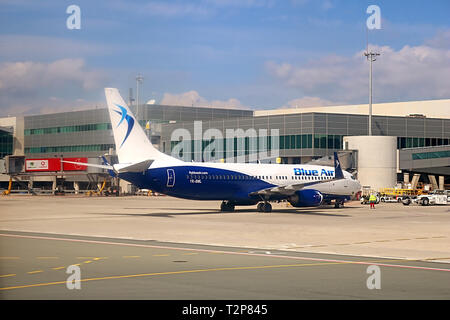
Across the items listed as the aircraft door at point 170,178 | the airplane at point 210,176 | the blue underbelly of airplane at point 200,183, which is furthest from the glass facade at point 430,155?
the aircraft door at point 170,178

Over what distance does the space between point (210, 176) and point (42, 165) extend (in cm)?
7259

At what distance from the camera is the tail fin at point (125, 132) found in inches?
1954

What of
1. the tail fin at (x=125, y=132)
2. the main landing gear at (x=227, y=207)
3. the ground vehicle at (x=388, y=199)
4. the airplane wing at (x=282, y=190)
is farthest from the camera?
the ground vehicle at (x=388, y=199)

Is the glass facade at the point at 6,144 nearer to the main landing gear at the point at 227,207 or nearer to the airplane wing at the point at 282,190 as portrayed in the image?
the main landing gear at the point at 227,207

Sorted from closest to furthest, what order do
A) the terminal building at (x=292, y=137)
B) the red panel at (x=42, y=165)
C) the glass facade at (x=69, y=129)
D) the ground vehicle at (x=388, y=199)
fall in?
1. the ground vehicle at (x=388, y=199)
2. the terminal building at (x=292, y=137)
3. the red panel at (x=42, y=165)
4. the glass facade at (x=69, y=129)

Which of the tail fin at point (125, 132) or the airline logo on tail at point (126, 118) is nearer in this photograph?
the tail fin at point (125, 132)

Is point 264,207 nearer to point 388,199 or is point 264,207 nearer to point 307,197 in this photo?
point 307,197

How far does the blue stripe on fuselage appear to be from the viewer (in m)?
51.2

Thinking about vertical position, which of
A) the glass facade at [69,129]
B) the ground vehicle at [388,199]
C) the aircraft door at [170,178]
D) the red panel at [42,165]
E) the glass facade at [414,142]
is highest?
the glass facade at [69,129]

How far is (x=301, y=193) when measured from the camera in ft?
197

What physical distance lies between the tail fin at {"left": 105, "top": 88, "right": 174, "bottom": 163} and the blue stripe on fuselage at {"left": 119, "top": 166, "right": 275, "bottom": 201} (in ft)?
4.50

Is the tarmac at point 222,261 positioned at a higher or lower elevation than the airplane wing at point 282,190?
lower

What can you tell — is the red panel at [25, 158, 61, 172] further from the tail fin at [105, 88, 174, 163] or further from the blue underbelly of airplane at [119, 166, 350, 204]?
the tail fin at [105, 88, 174, 163]
